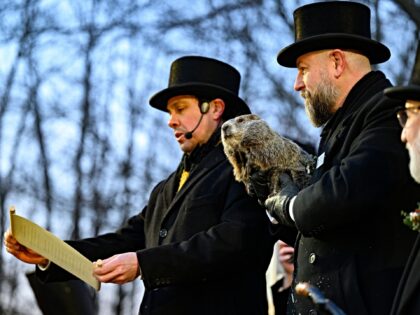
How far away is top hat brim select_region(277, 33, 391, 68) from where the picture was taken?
552 centimetres

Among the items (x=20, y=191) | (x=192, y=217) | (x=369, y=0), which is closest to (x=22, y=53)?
(x=20, y=191)

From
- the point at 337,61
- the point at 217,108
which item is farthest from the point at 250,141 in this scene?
the point at 217,108

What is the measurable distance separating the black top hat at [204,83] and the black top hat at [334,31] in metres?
1.02

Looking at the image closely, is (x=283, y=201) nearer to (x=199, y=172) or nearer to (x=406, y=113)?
(x=406, y=113)

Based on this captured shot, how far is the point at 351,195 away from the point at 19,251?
2181 millimetres

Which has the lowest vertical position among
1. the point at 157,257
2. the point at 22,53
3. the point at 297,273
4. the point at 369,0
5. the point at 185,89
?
the point at 297,273

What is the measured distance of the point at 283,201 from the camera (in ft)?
16.8

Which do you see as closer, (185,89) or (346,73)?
(346,73)

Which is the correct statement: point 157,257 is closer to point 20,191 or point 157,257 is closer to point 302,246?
point 302,246

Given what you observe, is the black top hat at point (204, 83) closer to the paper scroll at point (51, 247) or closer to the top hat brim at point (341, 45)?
the top hat brim at point (341, 45)

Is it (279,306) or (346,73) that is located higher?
(346,73)

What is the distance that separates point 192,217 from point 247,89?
1043 centimetres

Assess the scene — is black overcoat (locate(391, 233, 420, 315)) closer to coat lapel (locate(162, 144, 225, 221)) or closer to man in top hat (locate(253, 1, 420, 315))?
man in top hat (locate(253, 1, 420, 315))

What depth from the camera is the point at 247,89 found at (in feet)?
54.1
